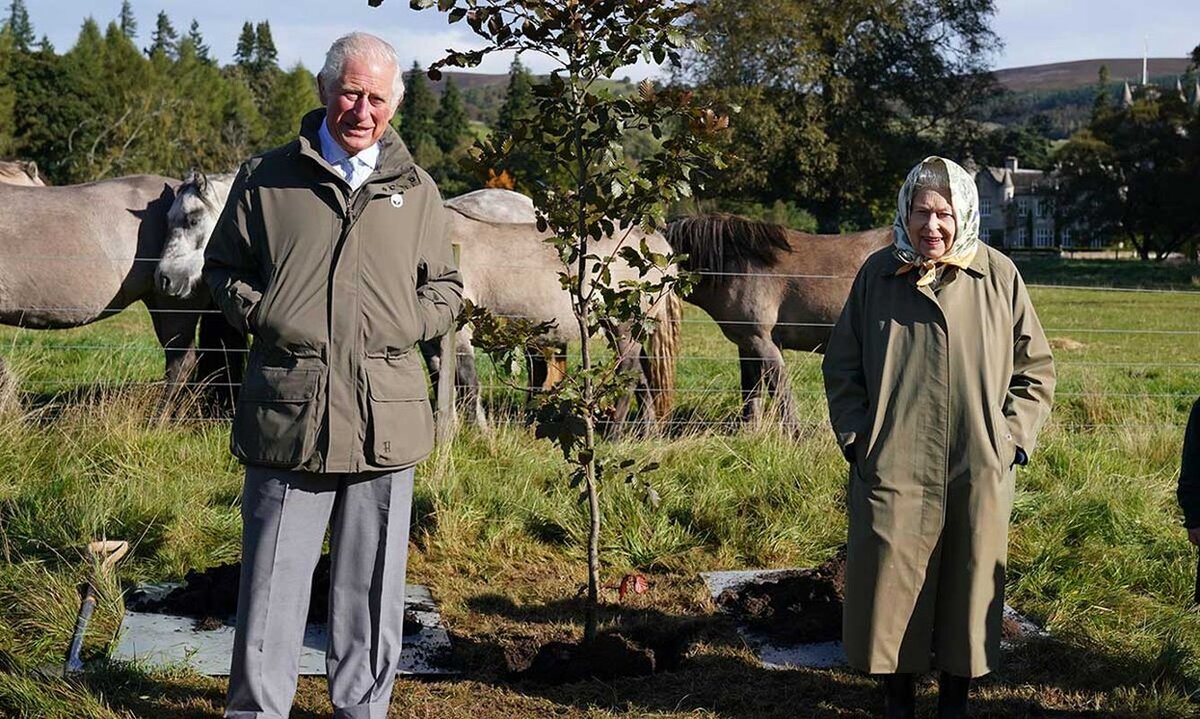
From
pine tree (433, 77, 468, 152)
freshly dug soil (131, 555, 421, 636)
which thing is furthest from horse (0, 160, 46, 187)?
pine tree (433, 77, 468, 152)

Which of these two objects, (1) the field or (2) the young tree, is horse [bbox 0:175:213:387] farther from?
(2) the young tree

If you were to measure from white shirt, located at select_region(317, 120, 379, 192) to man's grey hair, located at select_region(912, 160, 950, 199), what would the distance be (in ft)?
5.16

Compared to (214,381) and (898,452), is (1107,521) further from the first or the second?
(214,381)

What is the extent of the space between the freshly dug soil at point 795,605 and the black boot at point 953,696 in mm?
911

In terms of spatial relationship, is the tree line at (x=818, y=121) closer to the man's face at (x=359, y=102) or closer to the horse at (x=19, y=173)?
the horse at (x=19, y=173)

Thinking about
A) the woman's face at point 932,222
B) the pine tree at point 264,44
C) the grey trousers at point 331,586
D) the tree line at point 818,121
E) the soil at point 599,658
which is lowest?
the soil at point 599,658

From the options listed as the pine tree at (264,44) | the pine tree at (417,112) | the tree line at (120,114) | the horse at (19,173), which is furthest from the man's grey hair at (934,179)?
the pine tree at (264,44)

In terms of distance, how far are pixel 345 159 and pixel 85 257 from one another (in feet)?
16.7

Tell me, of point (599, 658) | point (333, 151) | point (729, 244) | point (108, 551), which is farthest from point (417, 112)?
point (333, 151)

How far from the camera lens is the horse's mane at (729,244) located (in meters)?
8.40

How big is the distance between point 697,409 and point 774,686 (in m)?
3.81

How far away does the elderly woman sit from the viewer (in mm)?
3551

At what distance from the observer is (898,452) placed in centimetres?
358

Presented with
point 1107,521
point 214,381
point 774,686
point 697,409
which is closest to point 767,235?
point 697,409
